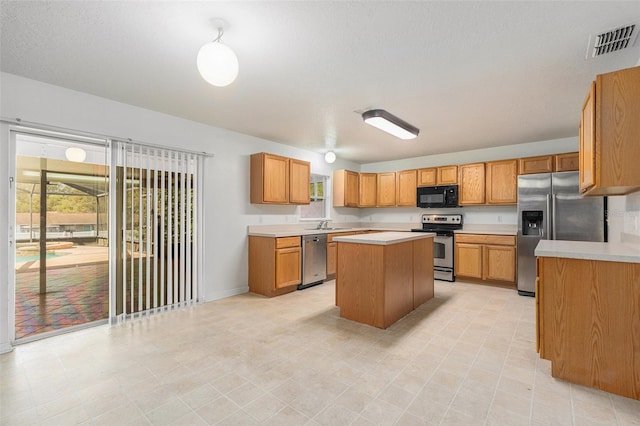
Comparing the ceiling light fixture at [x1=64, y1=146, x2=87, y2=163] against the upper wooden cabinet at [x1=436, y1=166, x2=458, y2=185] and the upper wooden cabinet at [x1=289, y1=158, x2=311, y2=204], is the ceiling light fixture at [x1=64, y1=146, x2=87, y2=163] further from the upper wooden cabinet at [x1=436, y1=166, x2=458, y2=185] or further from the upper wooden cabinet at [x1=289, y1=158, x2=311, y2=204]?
the upper wooden cabinet at [x1=436, y1=166, x2=458, y2=185]

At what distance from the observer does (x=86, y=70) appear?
2533 millimetres

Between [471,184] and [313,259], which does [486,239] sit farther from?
[313,259]

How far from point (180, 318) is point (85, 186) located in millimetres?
1949

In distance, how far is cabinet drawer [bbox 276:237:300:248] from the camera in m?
4.30

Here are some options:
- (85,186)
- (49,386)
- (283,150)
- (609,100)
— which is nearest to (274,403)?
(49,386)

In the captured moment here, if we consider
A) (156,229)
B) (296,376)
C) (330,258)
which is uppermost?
(156,229)

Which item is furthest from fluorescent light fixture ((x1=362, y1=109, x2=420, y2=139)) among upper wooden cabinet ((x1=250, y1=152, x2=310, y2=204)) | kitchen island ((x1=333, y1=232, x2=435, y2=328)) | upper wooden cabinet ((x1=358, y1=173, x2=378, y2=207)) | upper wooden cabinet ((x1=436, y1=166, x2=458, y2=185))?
upper wooden cabinet ((x1=358, y1=173, x2=378, y2=207))

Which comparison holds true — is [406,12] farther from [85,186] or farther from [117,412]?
[85,186]

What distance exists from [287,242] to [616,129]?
364 cm

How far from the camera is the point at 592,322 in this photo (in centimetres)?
202

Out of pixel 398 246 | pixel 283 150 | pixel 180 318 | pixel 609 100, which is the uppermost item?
pixel 283 150

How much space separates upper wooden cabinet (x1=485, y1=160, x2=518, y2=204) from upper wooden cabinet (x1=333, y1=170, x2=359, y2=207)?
2.59m

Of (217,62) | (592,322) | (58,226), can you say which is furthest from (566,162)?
(58,226)

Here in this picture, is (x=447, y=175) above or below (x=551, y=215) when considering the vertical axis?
above
